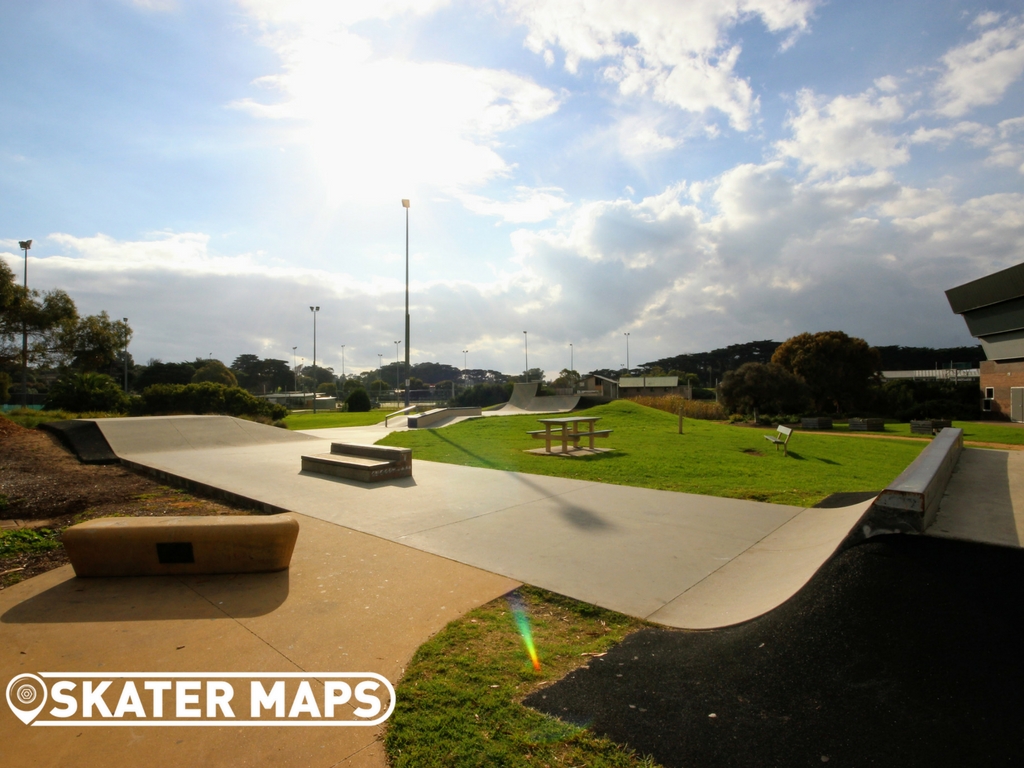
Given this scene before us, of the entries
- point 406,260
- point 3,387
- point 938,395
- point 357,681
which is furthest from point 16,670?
point 938,395

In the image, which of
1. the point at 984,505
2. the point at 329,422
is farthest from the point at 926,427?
the point at 329,422

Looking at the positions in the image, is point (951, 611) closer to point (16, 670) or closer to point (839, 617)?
point (839, 617)

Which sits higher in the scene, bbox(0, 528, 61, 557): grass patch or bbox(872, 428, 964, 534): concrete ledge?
bbox(872, 428, 964, 534): concrete ledge

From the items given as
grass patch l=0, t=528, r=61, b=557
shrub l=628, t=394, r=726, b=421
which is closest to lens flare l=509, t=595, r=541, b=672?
grass patch l=0, t=528, r=61, b=557

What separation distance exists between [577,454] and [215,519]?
8.62 meters

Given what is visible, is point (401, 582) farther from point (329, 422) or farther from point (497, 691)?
point (329, 422)

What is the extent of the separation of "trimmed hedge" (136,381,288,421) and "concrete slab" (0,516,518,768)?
69.9ft

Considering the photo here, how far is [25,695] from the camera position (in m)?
2.86

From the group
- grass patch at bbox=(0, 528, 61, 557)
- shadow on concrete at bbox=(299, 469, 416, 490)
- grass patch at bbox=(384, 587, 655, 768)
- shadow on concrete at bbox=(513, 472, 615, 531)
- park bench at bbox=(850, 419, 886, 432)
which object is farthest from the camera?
park bench at bbox=(850, 419, 886, 432)

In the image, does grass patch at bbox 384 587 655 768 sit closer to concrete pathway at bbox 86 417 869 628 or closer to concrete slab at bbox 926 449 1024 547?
concrete pathway at bbox 86 417 869 628

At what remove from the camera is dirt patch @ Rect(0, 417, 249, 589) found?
5.33 m

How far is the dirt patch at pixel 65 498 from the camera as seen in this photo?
533cm

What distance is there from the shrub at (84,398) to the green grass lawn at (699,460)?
1469 centimetres

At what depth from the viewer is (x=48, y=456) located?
12.0 metres
